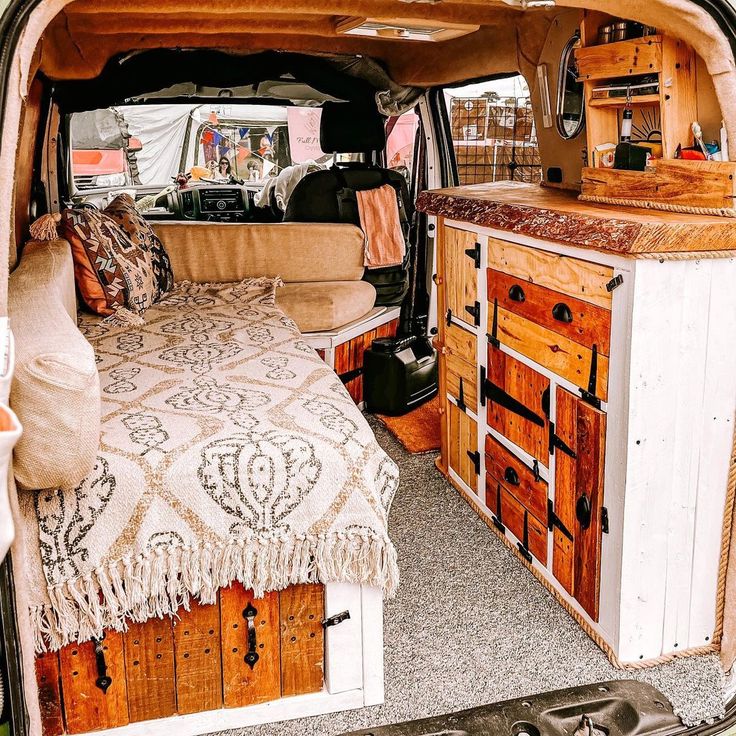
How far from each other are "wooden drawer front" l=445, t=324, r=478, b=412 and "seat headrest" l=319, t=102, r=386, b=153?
2064 millimetres

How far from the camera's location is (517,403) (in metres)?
2.84

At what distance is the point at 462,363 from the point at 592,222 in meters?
1.31

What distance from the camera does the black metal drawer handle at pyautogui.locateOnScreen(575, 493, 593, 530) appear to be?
7.79ft

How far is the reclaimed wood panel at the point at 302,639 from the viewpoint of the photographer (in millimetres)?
2084

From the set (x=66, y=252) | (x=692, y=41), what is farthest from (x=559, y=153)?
Result: (x=66, y=252)

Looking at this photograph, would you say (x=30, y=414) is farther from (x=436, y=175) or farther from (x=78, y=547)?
(x=436, y=175)

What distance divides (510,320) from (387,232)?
88.3 inches

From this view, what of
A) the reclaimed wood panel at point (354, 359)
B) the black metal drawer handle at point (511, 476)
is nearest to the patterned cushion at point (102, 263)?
the reclaimed wood panel at point (354, 359)

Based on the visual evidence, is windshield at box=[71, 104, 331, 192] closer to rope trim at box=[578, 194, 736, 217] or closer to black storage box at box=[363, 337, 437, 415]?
black storage box at box=[363, 337, 437, 415]

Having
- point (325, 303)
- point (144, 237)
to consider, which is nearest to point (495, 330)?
point (325, 303)

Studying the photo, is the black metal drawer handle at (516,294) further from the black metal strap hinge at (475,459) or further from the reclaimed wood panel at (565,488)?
the black metal strap hinge at (475,459)

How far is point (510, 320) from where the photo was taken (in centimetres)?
284

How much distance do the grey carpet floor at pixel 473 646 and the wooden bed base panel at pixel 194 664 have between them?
0.41ft

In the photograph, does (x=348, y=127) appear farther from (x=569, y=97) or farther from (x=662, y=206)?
(x=662, y=206)
